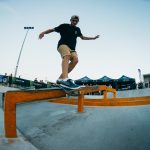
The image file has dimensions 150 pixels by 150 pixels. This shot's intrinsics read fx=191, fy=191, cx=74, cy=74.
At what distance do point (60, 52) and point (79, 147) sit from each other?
213 centimetres

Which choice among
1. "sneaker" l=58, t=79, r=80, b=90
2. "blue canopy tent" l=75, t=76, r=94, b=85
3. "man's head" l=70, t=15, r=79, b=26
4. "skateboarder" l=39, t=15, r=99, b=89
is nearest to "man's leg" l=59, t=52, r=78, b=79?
"skateboarder" l=39, t=15, r=99, b=89

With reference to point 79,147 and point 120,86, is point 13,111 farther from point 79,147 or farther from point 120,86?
point 120,86

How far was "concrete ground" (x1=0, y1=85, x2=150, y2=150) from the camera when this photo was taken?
216 cm

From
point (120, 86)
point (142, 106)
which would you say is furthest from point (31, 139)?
point (120, 86)

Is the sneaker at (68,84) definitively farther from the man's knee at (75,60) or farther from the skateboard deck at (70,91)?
the man's knee at (75,60)

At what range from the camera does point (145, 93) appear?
10.8 meters

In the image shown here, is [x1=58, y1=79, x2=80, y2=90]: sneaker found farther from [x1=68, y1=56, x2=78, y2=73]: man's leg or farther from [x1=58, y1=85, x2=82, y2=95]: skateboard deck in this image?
[x1=68, y1=56, x2=78, y2=73]: man's leg

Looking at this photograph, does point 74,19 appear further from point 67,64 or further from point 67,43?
point 67,64

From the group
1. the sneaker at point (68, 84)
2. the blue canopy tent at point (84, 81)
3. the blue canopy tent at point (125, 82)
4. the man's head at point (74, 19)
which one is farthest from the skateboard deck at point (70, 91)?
the blue canopy tent at point (84, 81)

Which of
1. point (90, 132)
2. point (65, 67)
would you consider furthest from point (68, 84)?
point (90, 132)

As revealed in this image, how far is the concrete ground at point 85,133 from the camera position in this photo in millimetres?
2164

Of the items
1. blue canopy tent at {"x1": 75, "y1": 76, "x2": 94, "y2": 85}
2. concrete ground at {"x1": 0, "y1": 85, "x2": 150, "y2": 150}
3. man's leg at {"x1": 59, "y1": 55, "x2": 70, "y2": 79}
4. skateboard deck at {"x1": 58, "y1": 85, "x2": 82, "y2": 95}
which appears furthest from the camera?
blue canopy tent at {"x1": 75, "y1": 76, "x2": 94, "y2": 85}

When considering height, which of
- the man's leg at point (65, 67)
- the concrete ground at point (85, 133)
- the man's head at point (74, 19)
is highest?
the man's head at point (74, 19)

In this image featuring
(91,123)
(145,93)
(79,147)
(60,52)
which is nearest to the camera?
(79,147)
